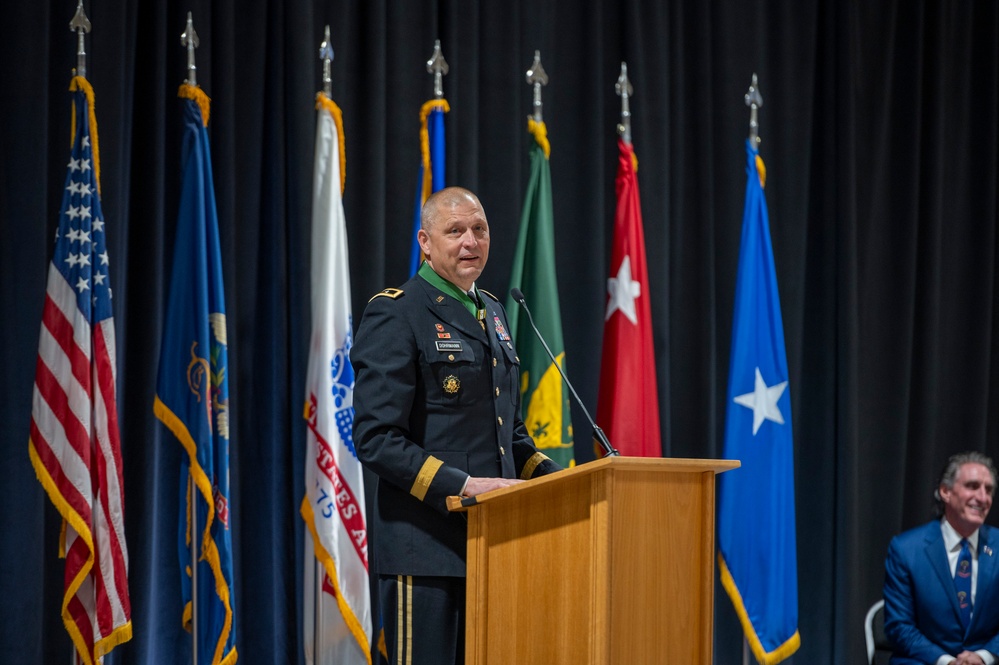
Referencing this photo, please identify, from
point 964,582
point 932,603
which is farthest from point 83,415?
point 964,582

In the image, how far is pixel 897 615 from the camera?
428 centimetres

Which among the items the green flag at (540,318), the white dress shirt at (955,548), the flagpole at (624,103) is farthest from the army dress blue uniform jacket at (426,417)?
the white dress shirt at (955,548)

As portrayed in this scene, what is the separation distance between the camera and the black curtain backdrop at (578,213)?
4090 mm

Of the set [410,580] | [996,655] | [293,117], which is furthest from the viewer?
[293,117]

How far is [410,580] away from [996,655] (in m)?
2.61

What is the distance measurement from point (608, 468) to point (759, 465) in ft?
8.88

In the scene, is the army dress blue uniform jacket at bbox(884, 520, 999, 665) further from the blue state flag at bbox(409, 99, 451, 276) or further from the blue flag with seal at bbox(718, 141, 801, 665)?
the blue state flag at bbox(409, 99, 451, 276)

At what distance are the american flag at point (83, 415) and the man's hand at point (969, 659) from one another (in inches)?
112

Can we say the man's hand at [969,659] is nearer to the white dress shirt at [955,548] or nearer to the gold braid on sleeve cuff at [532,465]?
the white dress shirt at [955,548]

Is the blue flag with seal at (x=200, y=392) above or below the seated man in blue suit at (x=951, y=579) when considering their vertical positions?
above

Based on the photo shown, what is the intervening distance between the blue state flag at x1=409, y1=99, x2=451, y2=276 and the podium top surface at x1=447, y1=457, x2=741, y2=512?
7.01ft

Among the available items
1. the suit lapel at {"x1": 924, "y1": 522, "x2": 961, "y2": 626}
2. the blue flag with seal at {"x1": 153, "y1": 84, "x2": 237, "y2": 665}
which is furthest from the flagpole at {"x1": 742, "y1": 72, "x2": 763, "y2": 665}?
the blue flag with seal at {"x1": 153, "y1": 84, "x2": 237, "y2": 665}

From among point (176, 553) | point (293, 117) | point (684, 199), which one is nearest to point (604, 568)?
point (176, 553)

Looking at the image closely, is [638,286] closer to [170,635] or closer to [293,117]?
[293,117]
